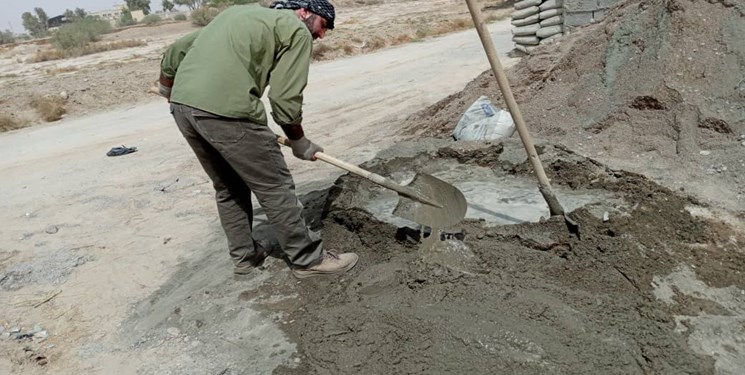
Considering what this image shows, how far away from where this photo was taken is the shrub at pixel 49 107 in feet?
34.8

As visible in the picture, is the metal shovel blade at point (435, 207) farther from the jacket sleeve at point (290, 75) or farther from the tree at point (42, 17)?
the tree at point (42, 17)

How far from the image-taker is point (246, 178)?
2816mm

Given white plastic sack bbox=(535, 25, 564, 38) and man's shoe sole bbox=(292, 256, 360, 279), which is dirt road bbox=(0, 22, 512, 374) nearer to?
man's shoe sole bbox=(292, 256, 360, 279)

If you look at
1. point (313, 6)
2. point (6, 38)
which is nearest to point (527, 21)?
point (313, 6)

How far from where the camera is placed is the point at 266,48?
264cm

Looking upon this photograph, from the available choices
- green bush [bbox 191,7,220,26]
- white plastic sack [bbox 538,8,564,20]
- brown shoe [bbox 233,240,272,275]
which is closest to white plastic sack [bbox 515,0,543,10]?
white plastic sack [bbox 538,8,564,20]

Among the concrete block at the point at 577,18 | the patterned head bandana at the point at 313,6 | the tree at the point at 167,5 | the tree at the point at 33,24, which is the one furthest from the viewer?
the tree at the point at 167,5

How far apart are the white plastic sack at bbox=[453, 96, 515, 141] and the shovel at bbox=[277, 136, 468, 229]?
72.7 inches

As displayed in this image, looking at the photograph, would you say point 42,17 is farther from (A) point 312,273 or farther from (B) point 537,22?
(A) point 312,273

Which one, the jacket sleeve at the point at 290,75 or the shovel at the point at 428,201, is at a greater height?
the jacket sleeve at the point at 290,75

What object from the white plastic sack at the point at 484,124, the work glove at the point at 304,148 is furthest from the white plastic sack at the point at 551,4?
the work glove at the point at 304,148

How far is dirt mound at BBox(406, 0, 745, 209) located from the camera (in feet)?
13.6

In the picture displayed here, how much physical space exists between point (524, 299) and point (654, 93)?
2.94m

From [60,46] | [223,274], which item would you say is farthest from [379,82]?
[60,46]
